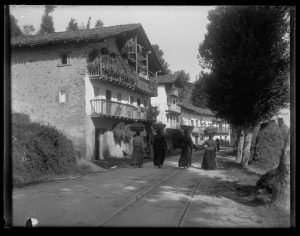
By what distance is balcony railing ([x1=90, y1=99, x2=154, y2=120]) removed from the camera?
25172 mm

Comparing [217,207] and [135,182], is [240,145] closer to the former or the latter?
[135,182]

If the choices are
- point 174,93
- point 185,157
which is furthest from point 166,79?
point 185,157

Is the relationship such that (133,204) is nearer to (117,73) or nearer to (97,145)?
(97,145)

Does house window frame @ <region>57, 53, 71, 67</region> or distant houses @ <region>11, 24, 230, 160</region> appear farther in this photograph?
house window frame @ <region>57, 53, 71, 67</region>

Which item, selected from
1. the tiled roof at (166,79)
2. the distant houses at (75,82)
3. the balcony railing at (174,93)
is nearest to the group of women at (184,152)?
the distant houses at (75,82)

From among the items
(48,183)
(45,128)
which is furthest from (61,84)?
(48,183)

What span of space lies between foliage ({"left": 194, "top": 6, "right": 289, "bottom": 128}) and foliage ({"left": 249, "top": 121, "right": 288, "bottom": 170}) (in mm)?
1314

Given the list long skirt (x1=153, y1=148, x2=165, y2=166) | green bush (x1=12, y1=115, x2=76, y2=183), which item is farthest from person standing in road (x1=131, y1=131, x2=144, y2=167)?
green bush (x1=12, y1=115, x2=76, y2=183)

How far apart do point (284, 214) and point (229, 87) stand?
1272cm

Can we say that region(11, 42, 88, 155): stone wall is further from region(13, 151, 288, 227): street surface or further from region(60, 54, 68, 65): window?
region(13, 151, 288, 227): street surface

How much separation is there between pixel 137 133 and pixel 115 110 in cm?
898

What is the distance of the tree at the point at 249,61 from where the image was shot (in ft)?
59.6

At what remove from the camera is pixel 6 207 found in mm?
6938

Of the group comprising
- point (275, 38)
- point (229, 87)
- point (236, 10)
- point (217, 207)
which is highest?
point (236, 10)
